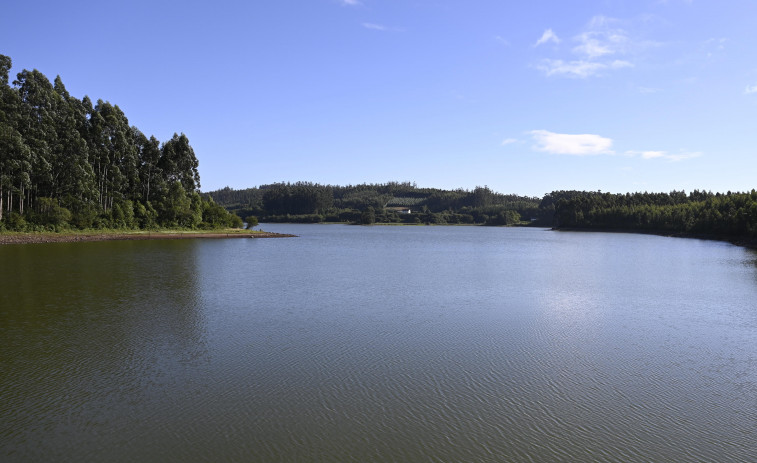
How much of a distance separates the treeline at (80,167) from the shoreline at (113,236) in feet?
5.75

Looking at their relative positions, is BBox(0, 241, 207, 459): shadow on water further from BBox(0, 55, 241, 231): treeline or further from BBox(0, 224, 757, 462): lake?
BBox(0, 55, 241, 231): treeline

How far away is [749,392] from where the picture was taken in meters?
8.54

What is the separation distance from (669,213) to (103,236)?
101525 millimetres

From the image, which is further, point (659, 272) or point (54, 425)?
point (659, 272)

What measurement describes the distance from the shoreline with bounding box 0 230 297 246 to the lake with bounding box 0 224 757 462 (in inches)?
1016

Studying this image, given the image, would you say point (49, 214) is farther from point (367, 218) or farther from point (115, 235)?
point (367, 218)

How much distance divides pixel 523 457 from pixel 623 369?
196 inches

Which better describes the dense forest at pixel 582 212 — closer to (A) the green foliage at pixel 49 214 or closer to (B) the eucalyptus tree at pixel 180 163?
(B) the eucalyptus tree at pixel 180 163

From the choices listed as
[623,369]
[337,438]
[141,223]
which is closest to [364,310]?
[623,369]

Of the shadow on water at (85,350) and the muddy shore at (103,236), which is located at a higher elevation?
the muddy shore at (103,236)

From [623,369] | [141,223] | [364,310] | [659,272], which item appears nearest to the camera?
[623,369]

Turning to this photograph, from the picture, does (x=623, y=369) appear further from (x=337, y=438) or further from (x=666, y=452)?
(x=337, y=438)

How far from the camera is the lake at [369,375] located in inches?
246

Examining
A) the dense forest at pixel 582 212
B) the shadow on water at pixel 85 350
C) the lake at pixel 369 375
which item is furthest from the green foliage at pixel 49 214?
the dense forest at pixel 582 212
